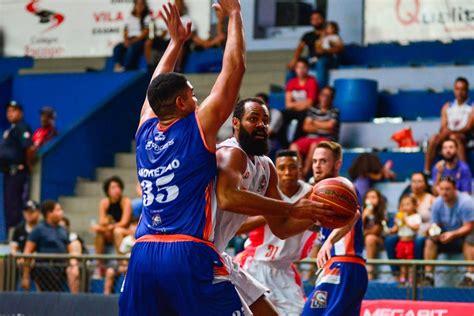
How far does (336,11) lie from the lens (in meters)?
19.0

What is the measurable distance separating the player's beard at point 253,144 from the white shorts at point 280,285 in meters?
3.16

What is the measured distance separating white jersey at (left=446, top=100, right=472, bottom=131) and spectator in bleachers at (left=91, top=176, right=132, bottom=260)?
438 centimetres

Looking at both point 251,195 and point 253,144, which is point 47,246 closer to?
point 253,144

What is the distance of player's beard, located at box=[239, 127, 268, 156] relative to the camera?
7648mm

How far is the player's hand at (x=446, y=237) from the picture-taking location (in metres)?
12.6

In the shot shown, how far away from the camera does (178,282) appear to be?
6715mm

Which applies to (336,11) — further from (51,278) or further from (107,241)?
(51,278)

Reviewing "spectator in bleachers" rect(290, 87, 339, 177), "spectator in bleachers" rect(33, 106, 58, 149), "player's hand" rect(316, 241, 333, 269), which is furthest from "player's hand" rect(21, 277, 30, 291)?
"player's hand" rect(316, 241, 333, 269)

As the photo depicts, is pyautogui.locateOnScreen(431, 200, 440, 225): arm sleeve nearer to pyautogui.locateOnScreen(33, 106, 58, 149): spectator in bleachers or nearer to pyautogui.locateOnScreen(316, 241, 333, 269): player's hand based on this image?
pyautogui.locateOnScreen(316, 241, 333, 269): player's hand

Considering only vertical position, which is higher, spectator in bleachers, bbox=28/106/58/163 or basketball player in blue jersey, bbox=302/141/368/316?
spectator in bleachers, bbox=28/106/58/163

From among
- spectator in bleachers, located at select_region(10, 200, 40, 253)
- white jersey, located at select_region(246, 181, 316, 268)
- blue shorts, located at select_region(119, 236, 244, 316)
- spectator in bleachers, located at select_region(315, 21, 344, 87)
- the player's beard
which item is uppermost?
spectator in bleachers, located at select_region(315, 21, 344, 87)

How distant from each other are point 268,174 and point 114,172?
1070 cm

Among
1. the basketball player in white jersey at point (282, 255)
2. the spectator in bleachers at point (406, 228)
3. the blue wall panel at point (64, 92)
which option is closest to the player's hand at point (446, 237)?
→ the spectator in bleachers at point (406, 228)

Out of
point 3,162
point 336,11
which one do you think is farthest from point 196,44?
point 3,162
